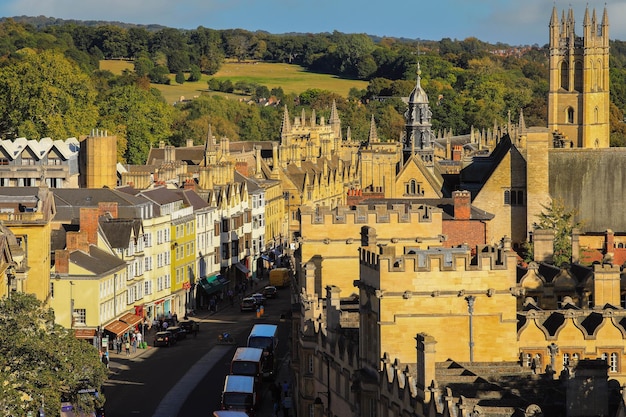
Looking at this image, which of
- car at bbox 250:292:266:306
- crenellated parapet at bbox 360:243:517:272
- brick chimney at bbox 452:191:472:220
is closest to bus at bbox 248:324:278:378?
brick chimney at bbox 452:191:472:220

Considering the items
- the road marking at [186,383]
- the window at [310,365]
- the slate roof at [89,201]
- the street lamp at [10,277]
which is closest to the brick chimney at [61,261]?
the road marking at [186,383]

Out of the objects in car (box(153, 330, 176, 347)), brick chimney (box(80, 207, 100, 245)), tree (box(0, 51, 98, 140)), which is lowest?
car (box(153, 330, 176, 347))

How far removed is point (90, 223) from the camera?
11250 cm

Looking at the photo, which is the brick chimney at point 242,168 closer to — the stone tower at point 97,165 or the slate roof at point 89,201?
the stone tower at point 97,165

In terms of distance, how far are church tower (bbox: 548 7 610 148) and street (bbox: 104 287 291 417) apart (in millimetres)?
56493

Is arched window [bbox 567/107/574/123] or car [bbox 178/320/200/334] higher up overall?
arched window [bbox 567/107/574/123]

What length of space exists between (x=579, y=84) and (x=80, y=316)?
246ft

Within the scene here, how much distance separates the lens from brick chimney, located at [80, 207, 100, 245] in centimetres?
11225

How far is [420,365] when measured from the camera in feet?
179

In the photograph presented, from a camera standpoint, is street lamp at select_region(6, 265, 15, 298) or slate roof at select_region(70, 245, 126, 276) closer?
street lamp at select_region(6, 265, 15, 298)

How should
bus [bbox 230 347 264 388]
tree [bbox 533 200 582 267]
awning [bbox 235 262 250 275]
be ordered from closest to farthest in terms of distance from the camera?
bus [bbox 230 347 264 388]
tree [bbox 533 200 582 267]
awning [bbox 235 262 250 275]

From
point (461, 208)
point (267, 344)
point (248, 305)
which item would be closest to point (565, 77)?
point (248, 305)

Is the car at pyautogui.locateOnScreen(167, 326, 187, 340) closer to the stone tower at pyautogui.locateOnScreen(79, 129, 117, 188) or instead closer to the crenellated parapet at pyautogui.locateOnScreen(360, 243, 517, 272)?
the stone tower at pyautogui.locateOnScreen(79, 129, 117, 188)

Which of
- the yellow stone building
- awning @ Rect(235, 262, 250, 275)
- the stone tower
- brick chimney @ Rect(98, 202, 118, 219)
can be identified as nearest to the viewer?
the yellow stone building
